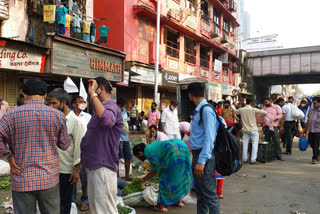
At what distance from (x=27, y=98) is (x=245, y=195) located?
4.43 metres

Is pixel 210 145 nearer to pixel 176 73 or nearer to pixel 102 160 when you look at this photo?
pixel 102 160

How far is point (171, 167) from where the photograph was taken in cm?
403

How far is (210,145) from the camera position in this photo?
3113 mm

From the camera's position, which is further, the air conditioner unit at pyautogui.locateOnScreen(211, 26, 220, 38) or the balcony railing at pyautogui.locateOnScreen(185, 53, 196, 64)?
the air conditioner unit at pyautogui.locateOnScreen(211, 26, 220, 38)

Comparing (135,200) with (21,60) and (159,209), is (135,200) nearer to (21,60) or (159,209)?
(159,209)

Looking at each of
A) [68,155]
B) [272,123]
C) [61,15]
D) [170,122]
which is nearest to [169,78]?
[61,15]

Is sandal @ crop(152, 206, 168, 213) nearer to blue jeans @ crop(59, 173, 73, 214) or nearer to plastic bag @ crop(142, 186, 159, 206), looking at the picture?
plastic bag @ crop(142, 186, 159, 206)

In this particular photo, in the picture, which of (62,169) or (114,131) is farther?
(62,169)

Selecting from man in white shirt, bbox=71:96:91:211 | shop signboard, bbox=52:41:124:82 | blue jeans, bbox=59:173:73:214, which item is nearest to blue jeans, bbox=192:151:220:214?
blue jeans, bbox=59:173:73:214

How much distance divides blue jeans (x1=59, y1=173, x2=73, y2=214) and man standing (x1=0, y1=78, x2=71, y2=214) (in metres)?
0.73

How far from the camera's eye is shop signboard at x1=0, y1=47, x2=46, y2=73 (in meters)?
8.96

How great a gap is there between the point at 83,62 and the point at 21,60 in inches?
118

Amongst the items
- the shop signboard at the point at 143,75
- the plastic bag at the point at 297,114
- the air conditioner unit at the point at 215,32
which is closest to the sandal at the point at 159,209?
the plastic bag at the point at 297,114

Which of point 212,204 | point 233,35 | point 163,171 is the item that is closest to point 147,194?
point 163,171
